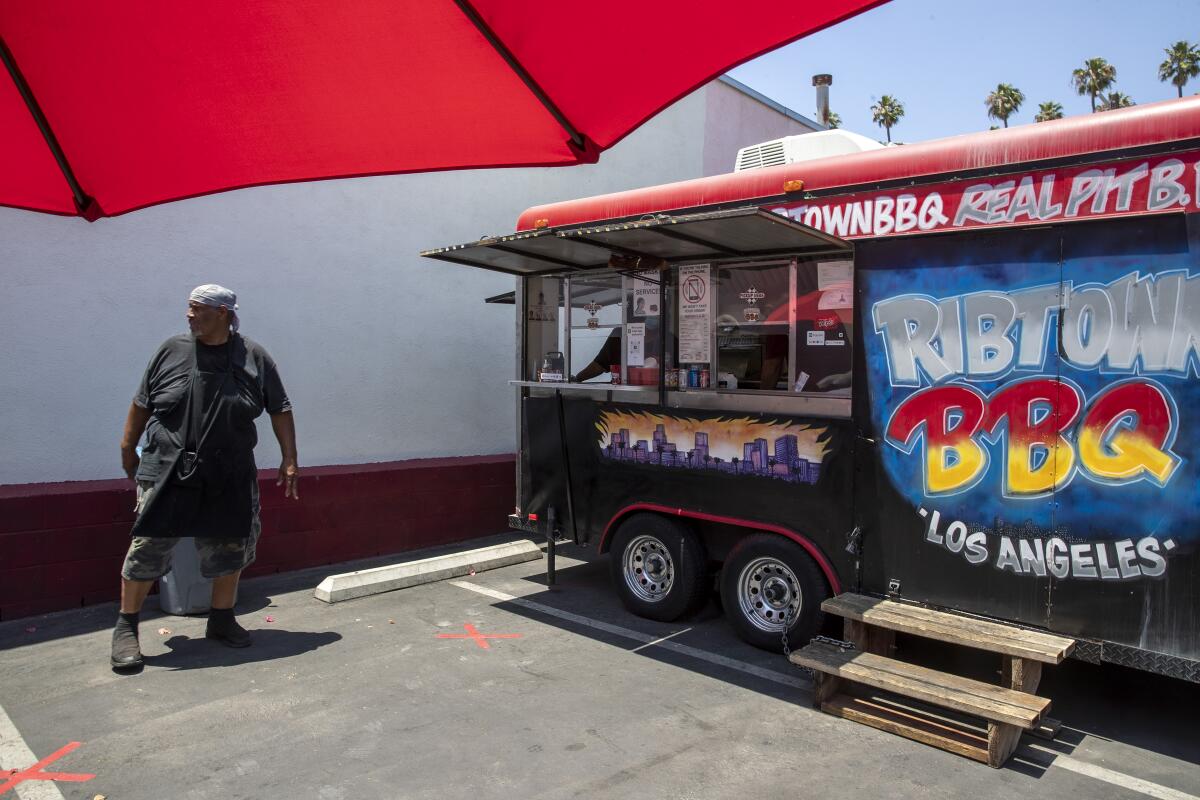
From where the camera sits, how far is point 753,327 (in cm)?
A: 571

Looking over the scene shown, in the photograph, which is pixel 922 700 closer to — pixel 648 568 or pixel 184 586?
pixel 648 568

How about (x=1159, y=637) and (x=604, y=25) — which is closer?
(x=604, y=25)

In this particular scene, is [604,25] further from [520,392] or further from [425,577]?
[425,577]

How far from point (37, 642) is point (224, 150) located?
474 centimetres

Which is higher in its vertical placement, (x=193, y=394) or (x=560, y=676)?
(x=193, y=394)

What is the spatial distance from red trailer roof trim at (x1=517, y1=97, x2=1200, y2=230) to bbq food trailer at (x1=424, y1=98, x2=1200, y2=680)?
0.02 meters

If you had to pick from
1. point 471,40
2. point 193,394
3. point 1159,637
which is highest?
point 471,40

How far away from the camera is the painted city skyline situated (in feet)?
17.2

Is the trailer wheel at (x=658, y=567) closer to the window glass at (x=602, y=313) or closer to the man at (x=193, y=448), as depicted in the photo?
the window glass at (x=602, y=313)

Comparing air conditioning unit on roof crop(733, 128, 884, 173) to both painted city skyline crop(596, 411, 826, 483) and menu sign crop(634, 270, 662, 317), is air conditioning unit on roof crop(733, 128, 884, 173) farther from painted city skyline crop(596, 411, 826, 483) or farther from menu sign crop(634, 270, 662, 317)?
painted city skyline crop(596, 411, 826, 483)

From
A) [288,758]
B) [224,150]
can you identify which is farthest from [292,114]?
[288,758]

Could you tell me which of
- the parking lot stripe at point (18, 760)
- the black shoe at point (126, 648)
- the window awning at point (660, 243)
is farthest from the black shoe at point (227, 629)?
the window awning at point (660, 243)

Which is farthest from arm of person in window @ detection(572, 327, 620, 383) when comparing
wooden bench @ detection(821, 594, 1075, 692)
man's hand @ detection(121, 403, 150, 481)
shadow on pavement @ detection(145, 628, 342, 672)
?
man's hand @ detection(121, 403, 150, 481)

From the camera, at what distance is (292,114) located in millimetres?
2086
